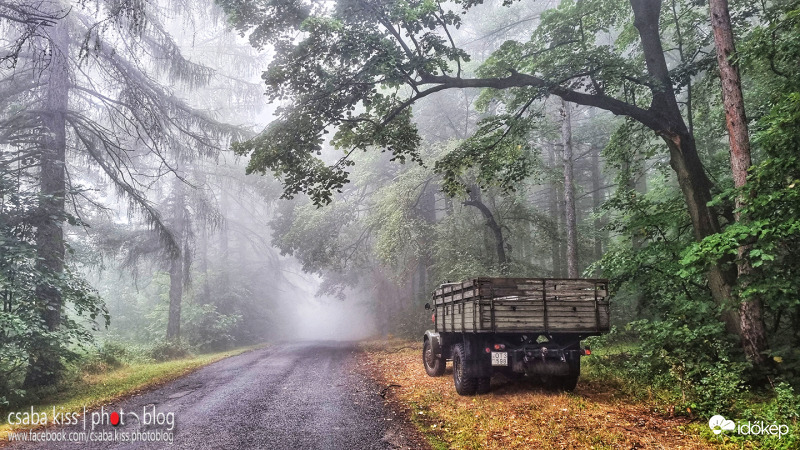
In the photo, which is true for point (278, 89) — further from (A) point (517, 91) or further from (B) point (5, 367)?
(B) point (5, 367)

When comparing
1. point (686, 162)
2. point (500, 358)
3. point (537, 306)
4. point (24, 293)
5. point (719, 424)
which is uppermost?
point (686, 162)

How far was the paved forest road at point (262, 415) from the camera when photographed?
18.8 feet

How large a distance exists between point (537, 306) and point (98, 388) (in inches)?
406

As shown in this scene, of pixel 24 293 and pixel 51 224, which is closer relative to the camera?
pixel 24 293

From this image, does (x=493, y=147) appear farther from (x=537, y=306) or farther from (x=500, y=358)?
(x=500, y=358)

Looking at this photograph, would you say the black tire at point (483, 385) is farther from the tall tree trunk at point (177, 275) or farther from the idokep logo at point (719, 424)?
the tall tree trunk at point (177, 275)

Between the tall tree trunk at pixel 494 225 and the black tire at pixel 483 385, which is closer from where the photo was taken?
the black tire at pixel 483 385

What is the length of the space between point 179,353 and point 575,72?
18.8 metres

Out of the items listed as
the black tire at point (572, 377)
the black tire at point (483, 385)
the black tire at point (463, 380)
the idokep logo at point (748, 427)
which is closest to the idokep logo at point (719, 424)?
the idokep logo at point (748, 427)

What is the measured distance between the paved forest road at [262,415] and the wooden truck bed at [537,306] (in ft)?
7.97

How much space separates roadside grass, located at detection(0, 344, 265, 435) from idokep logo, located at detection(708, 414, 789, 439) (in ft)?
34.1

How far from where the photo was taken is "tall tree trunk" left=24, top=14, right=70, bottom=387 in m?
9.45

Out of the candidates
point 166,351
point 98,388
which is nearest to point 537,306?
point 98,388

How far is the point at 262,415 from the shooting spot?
7.05 m
